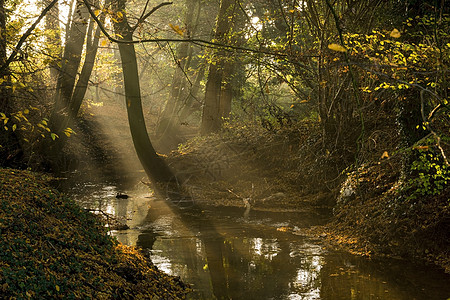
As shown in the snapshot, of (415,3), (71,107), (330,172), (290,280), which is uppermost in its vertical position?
(415,3)

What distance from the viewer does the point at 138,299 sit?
529 centimetres

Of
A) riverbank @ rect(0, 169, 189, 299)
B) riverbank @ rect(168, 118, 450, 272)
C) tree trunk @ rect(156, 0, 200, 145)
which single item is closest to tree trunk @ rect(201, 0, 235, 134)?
riverbank @ rect(168, 118, 450, 272)

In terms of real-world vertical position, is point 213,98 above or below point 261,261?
above

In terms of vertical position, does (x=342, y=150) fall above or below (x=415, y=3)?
below

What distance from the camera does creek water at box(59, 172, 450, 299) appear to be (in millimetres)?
6395

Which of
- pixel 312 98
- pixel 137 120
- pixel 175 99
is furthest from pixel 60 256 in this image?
pixel 175 99

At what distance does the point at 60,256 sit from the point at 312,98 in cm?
1030

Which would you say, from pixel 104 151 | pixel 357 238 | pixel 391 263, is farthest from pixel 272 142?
pixel 104 151

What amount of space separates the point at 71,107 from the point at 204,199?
6842 millimetres

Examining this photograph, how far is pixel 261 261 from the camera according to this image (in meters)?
7.72

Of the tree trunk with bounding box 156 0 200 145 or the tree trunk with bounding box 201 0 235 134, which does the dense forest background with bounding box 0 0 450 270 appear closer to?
the tree trunk with bounding box 201 0 235 134

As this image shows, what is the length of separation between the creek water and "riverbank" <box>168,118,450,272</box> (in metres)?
0.56

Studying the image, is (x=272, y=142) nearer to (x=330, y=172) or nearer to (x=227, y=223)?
(x=330, y=172)

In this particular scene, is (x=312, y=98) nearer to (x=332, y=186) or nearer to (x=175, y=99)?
(x=332, y=186)
